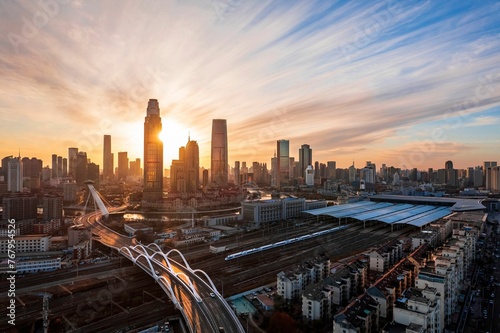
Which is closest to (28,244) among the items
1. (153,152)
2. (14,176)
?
(14,176)

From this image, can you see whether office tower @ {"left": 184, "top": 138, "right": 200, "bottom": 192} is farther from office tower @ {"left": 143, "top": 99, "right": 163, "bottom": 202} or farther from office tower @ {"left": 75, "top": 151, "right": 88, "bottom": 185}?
office tower @ {"left": 75, "top": 151, "right": 88, "bottom": 185}

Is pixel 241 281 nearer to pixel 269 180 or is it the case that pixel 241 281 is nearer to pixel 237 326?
pixel 237 326

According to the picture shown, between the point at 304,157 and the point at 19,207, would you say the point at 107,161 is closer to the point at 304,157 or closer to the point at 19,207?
the point at 19,207

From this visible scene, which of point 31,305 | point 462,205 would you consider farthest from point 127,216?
point 462,205

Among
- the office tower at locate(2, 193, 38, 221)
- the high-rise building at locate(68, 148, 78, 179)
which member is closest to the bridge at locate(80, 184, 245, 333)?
the office tower at locate(2, 193, 38, 221)

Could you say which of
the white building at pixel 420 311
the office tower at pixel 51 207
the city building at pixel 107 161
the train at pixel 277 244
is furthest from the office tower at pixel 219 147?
the white building at pixel 420 311
